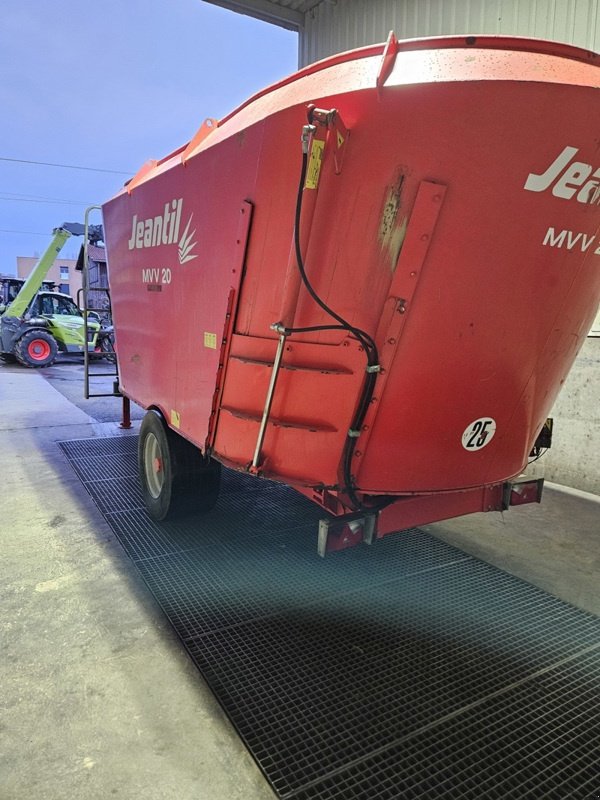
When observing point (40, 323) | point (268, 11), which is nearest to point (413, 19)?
point (268, 11)

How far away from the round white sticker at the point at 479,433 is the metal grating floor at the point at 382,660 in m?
1.12

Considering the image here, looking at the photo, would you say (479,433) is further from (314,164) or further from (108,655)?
(108,655)

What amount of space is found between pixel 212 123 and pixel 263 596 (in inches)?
114

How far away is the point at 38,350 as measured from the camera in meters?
14.6

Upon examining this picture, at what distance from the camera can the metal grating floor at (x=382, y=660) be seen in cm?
202

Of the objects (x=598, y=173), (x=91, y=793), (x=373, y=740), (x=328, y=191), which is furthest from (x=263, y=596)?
(x=598, y=173)

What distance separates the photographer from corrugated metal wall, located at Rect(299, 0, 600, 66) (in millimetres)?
4684

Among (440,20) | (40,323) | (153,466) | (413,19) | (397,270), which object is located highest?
(413,19)

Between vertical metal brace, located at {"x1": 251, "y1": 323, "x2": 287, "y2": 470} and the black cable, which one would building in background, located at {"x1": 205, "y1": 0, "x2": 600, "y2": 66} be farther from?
vertical metal brace, located at {"x1": 251, "y1": 323, "x2": 287, "y2": 470}

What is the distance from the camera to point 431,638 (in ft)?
9.39

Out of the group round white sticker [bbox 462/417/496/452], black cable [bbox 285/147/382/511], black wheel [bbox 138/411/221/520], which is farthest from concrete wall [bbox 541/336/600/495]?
black cable [bbox 285/147/382/511]

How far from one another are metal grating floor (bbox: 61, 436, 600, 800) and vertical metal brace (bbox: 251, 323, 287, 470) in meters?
1.03

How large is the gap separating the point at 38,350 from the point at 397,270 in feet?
48.4

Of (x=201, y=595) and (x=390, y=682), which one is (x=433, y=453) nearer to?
(x=390, y=682)
